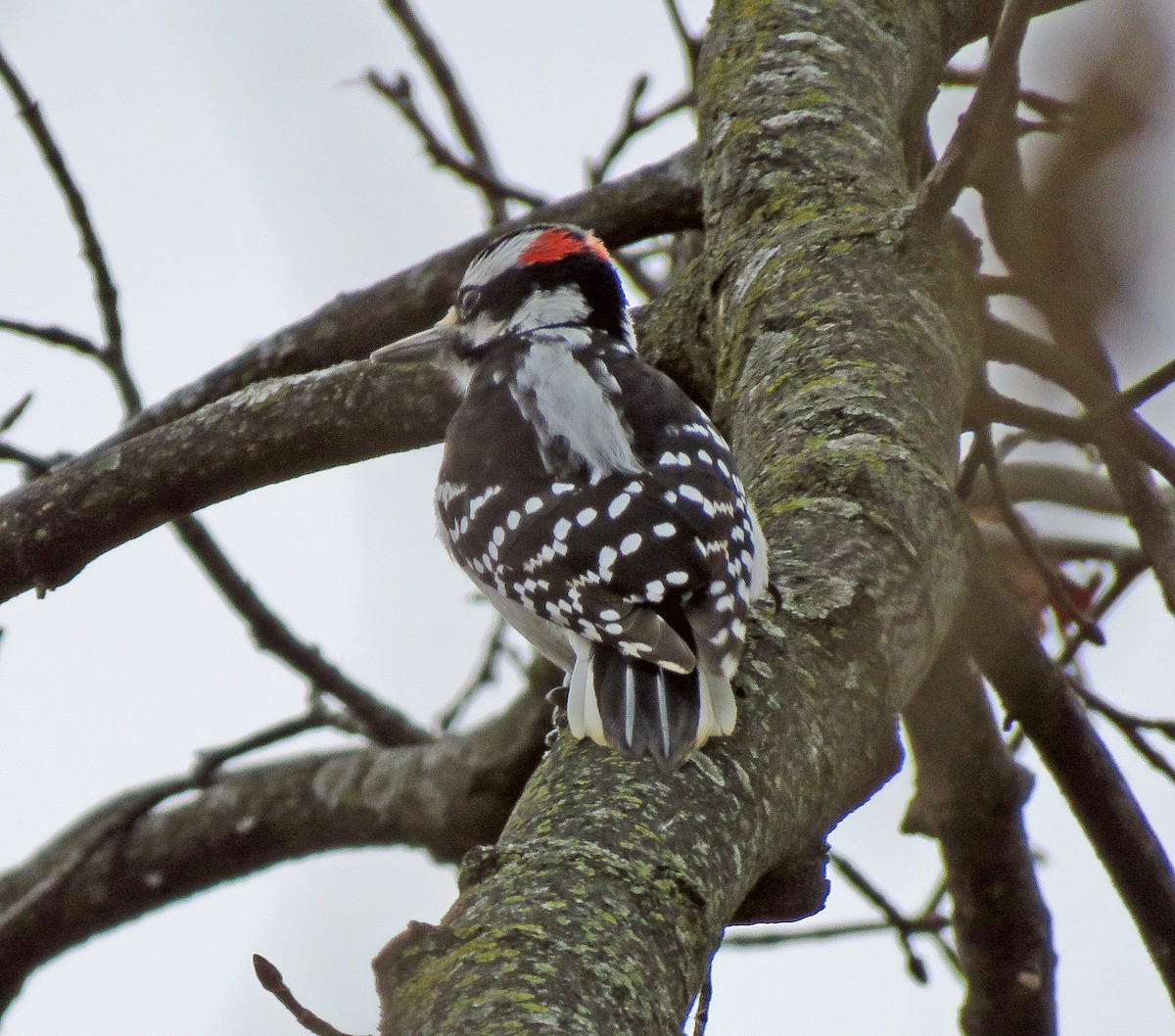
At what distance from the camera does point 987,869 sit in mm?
3486

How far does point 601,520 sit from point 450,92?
102 inches

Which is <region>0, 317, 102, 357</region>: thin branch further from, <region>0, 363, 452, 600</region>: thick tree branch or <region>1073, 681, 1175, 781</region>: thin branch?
<region>1073, 681, 1175, 781</region>: thin branch

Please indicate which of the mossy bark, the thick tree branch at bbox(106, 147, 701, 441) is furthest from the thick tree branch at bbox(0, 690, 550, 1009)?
the mossy bark

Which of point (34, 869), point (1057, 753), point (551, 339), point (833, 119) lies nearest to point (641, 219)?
point (551, 339)

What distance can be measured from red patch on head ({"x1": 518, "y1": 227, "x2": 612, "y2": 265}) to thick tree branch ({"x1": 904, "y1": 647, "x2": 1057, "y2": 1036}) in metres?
1.56

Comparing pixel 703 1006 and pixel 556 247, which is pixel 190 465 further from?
pixel 703 1006

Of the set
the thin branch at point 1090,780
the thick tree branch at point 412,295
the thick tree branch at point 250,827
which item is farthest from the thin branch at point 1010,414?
the thick tree branch at point 250,827

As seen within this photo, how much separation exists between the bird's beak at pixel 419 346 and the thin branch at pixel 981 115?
53.8 inches

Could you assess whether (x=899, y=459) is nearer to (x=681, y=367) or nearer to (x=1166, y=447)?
(x=1166, y=447)

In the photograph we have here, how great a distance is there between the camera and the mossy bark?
145 centimetres

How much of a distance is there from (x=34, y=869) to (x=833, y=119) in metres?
3.22

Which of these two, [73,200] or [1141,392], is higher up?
[73,200]

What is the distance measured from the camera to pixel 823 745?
1953mm

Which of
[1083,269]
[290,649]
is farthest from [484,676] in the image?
[1083,269]
